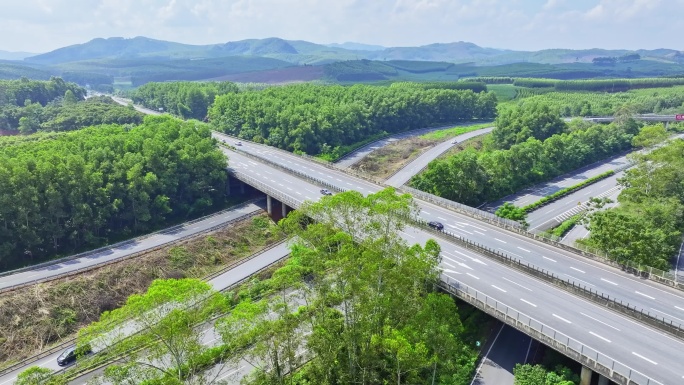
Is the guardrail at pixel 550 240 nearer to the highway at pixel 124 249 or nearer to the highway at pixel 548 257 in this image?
the highway at pixel 548 257

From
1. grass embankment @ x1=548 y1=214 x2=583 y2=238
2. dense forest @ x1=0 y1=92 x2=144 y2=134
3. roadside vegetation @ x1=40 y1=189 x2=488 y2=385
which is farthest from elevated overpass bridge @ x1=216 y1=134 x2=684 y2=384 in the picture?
dense forest @ x1=0 y1=92 x2=144 y2=134

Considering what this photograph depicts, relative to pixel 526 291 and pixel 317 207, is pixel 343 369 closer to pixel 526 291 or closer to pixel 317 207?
pixel 317 207

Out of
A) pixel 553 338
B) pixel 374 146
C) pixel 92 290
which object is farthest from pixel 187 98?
pixel 553 338

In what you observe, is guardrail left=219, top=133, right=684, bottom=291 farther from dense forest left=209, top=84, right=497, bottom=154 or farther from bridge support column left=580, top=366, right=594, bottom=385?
dense forest left=209, top=84, right=497, bottom=154

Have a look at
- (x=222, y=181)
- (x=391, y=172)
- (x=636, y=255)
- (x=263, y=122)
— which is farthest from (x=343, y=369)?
(x=263, y=122)

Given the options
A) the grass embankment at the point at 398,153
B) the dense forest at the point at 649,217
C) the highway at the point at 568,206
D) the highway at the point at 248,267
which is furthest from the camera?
the grass embankment at the point at 398,153

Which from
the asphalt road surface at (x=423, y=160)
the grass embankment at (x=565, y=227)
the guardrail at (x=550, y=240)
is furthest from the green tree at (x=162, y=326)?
the asphalt road surface at (x=423, y=160)
